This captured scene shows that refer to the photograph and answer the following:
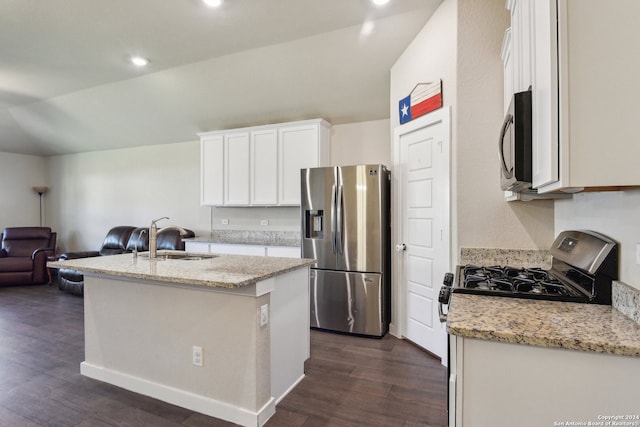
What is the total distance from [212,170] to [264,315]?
3.54 meters

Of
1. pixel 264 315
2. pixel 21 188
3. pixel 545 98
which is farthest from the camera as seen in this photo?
pixel 21 188

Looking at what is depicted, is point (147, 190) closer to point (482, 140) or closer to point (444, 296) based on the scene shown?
point (482, 140)

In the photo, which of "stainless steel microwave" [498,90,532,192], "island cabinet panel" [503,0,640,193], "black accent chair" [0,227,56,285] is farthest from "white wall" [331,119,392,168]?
"black accent chair" [0,227,56,285]

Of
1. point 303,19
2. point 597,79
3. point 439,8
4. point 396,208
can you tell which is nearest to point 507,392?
point 597,79

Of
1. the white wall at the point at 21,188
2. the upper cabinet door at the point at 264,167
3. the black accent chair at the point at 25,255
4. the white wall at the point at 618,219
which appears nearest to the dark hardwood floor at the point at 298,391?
the white wall at the point at 618,219

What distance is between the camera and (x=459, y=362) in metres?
1.09

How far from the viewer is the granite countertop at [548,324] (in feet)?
3.20

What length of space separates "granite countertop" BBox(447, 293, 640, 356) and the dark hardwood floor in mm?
1075

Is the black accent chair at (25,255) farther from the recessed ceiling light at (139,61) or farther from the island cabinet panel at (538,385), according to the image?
the island cabinet panel at (538,385)

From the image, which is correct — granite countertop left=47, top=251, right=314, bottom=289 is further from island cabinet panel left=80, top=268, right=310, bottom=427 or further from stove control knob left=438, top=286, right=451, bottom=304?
stove control knob left=438, top=286, right=451, bottom=304

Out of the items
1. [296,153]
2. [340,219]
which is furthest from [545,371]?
[296,153]

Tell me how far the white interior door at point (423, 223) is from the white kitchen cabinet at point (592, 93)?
1.55m

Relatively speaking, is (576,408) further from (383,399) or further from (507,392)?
(383,399)

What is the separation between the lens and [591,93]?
3.24ft
